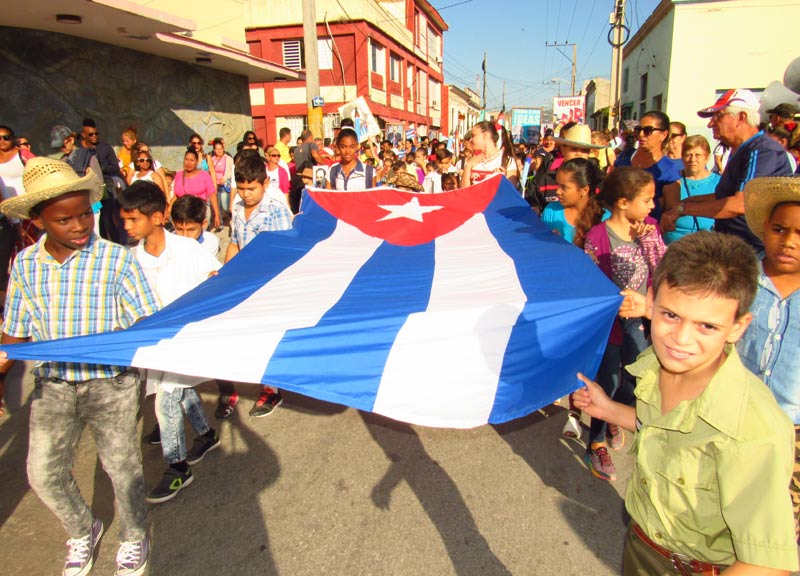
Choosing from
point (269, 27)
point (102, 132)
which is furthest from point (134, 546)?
point (269, 27)

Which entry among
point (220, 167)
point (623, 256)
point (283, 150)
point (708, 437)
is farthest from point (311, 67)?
point (708, 437)

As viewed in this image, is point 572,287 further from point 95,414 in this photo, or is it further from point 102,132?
point 102,132

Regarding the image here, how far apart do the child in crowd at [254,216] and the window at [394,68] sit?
27212mm

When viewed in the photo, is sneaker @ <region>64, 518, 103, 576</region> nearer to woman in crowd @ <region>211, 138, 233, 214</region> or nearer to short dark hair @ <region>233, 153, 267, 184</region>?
short dark hair @ <region>233, 153, 267, 184</region>

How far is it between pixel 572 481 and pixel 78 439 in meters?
2.48

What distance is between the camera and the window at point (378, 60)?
2580 cm

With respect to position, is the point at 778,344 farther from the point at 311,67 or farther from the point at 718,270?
the point at 311,67

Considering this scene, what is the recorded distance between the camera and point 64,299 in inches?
81.7

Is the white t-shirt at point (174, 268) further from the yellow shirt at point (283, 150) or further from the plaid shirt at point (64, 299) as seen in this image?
the yellow shirt at point (283, 150)

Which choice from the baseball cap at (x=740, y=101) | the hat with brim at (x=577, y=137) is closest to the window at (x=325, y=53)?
A: the hat with brim at (x=577, y=137)

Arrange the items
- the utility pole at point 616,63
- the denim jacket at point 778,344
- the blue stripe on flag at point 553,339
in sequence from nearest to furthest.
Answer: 1. the denim jacket at point 778,344
2. the blue stripe on flag at point 553,339
3. the utility pole at point 616,63

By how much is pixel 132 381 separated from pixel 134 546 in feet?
2.39

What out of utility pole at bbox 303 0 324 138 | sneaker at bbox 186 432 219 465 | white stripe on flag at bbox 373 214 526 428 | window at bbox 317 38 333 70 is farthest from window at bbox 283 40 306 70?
white stripe on flag at bbox 373 214 526 428

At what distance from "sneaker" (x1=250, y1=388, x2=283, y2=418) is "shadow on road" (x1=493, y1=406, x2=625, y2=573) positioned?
5.20ft
